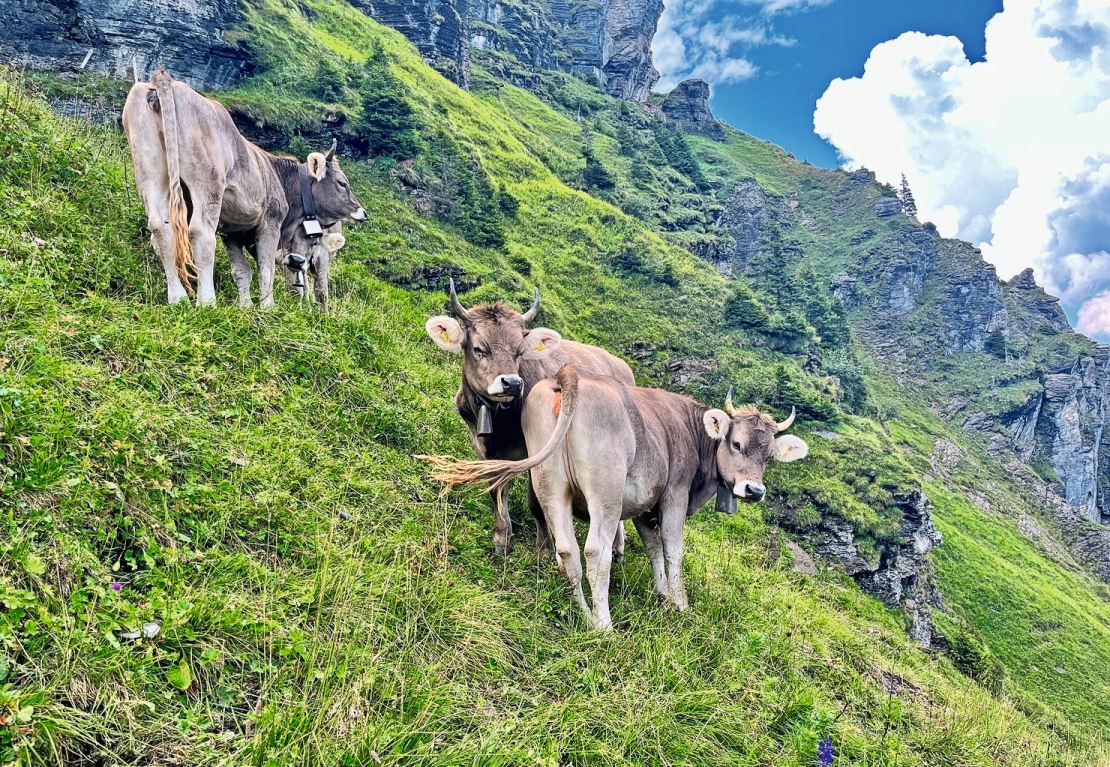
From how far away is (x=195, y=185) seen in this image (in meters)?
6.61

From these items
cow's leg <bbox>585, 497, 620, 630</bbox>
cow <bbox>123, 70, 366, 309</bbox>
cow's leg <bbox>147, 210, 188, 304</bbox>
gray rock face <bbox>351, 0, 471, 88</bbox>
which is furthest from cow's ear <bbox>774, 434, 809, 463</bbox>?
gray rock face <bbox>351, 0, 471, 88</bbox>

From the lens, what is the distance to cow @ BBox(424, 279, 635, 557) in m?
5.85

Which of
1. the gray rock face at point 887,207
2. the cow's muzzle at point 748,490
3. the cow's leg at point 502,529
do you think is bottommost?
the cow's leg at point 502,529

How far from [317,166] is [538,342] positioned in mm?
5483

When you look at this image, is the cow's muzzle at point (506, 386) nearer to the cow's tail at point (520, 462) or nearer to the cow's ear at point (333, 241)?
the cow's tail at point (520, 462)

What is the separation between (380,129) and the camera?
25875 millimetres

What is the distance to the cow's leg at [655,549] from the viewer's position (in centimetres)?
628

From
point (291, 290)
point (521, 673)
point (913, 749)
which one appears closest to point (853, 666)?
point (913, 749)

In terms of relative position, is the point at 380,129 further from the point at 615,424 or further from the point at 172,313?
the point at 615,424

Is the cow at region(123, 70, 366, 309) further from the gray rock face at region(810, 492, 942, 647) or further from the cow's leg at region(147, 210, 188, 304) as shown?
the gray rock face at region(810, 492, 942, 647)

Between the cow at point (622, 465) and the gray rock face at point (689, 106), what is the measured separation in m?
124

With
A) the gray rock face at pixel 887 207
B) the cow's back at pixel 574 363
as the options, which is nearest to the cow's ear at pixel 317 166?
the cow's back at pixel 574 363

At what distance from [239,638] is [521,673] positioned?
1.78m

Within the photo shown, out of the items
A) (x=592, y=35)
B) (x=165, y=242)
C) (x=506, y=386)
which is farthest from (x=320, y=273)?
(x=592, y=35)
